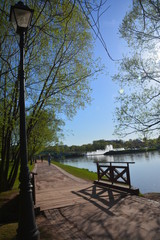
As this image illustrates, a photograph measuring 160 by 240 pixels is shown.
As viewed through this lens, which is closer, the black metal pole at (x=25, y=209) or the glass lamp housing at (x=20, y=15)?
the black metal pole at (x=25, y=209)

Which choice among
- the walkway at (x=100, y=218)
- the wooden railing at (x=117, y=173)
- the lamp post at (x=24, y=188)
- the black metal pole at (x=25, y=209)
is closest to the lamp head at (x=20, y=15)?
the lamp post at (x=24, y=188)

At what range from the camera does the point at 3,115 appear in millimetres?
7676

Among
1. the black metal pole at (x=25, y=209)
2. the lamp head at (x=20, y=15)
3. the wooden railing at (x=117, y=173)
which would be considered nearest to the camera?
the black metal pole at (x=25, y=209)

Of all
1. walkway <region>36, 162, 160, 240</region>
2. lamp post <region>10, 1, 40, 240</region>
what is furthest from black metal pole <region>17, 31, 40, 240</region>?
walkway <region>36, 162, 160, 240</region>

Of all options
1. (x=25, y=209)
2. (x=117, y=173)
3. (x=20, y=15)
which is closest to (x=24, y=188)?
(x=25, y=209)

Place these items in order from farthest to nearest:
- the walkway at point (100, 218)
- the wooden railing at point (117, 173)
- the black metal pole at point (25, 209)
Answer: the wooden railing at point (117, 173)
the walkway at point (100, 218)
the black metal pole at point (25, 209)

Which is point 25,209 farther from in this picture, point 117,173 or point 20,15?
point 117,173

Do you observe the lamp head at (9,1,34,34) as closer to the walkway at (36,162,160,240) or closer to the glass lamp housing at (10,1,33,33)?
the glass lamp housing at (10,1,33,33)

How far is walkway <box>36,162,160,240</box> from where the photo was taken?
415cm

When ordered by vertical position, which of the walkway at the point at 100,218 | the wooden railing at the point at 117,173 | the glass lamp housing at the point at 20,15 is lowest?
the walkway at the point at 100,218

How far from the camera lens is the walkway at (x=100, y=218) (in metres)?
4.15

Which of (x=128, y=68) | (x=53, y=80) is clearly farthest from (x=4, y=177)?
(x=128, y=68)

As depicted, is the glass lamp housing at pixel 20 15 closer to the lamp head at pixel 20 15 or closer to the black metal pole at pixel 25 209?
the lamp head at pixel 20 15

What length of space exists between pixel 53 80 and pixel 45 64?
1.02 m
